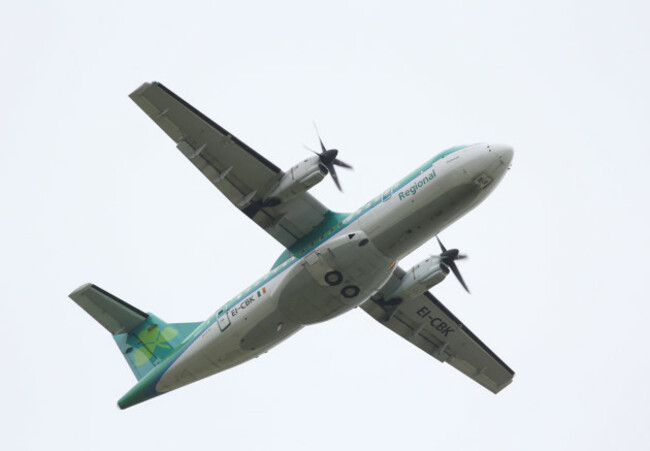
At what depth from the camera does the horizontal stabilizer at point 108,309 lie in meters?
30.5

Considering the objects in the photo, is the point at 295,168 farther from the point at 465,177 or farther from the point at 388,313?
the point at 388,313

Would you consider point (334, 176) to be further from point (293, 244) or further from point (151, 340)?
point (151, 340)

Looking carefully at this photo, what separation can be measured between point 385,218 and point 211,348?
303 inches

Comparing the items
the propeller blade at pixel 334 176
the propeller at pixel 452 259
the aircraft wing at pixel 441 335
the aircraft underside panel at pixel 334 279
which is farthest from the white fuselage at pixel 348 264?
the aircraft wing at pixel 441 335

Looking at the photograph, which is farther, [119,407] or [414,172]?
[119,407]

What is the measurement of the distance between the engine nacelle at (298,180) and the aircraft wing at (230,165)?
318 millimetres

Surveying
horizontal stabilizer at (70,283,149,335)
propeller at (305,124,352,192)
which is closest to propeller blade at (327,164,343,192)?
propeller at (305,124,352,192)

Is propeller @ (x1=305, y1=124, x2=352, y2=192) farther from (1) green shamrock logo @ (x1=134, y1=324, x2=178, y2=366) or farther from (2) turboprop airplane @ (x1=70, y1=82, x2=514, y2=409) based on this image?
(1) green shamrock logo @ (x1=134, y1=324, x2=178, y2=366)

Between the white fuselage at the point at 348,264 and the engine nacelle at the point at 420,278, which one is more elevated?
the white fuselage at the point at 348,264

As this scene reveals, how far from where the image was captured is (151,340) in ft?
104

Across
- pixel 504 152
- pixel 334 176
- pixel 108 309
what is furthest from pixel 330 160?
pixel 108 309

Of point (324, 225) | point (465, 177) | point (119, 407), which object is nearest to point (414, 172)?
point (465, 177)

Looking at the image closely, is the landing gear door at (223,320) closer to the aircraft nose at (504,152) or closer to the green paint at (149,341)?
the green paint at (149,341)

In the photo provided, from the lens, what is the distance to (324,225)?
29.0 m
